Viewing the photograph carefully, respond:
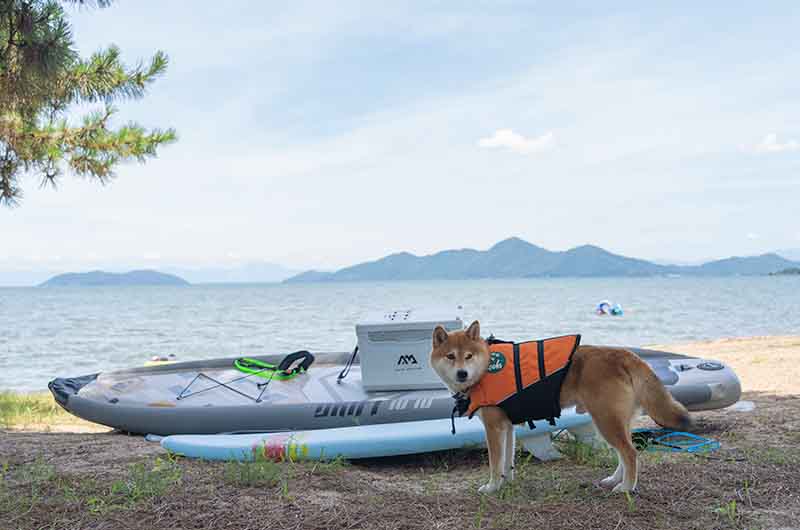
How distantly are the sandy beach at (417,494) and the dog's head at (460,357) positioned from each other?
69 centimetres

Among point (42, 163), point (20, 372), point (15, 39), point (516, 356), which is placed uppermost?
point (15, 39)

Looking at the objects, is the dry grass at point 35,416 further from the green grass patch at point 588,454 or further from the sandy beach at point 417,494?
the green grass patch at point 588,454

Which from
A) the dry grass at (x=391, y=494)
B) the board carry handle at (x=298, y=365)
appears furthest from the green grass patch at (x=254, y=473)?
the board carry handle at (x=298, y=365)

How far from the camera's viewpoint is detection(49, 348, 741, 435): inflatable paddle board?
5.96m

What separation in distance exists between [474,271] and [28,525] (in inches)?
6909

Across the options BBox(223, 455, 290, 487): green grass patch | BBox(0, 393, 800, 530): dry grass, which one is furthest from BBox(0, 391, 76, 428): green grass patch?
BBox(223, 455, 290, 487): green grass patch

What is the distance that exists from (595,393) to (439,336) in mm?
949

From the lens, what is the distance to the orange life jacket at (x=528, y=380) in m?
3.95

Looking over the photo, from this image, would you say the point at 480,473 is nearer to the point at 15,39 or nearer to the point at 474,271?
the point at 15,39

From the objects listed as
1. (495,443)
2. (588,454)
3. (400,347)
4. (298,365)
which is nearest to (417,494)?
(495,443)

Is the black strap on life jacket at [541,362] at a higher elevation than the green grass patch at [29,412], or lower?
higher

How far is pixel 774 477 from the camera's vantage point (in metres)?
4.19

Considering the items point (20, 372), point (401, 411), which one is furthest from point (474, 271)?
point (401, 411)

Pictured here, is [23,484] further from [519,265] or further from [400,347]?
[519,265]
